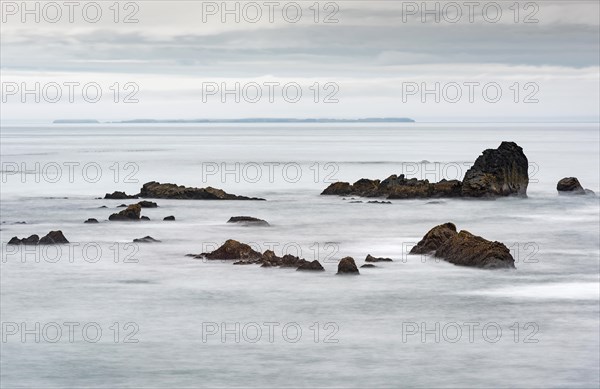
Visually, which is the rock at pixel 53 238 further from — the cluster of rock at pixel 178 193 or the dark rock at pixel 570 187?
the dark rock at pixel 570 187

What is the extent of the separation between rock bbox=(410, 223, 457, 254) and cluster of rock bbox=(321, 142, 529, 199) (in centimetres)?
2112

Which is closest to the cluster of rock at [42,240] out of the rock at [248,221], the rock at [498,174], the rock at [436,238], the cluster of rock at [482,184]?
the rock at [248,221]

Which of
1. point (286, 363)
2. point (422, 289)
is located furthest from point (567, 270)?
point (286, 363)

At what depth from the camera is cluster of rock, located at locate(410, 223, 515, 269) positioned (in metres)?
32.9

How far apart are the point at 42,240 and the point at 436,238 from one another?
1515 cm

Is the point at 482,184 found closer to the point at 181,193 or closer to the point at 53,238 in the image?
the point at 181,193

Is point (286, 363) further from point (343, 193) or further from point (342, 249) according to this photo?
point (343, 193)

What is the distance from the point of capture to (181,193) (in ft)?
194

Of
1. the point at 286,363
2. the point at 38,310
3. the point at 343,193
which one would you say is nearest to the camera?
the point at 286,363

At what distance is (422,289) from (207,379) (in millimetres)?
11332

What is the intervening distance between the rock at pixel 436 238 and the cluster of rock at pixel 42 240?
1376 centimetres

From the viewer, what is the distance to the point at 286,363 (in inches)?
875

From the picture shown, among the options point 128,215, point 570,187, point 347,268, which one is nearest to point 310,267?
point 347,268

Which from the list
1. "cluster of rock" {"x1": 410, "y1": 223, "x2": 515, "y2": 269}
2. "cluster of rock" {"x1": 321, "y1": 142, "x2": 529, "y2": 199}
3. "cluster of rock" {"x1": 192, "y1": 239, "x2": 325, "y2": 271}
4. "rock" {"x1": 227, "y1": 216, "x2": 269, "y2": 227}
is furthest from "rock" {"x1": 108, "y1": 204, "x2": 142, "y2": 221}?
"cluster of rock" {"x1": 410, "y1": 223, "x2": 515, "y2": 269}
